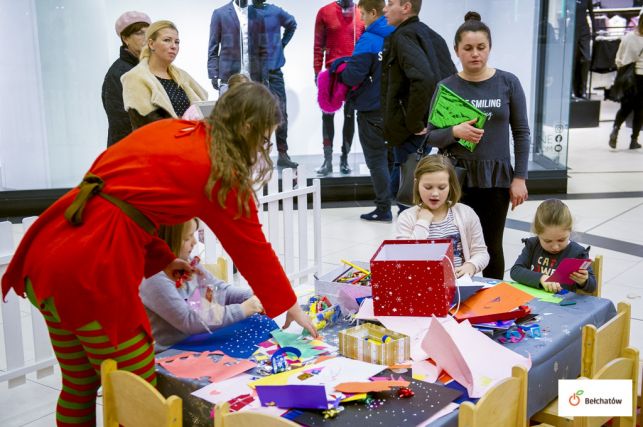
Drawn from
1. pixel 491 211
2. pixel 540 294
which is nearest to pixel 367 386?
pixel 540 294

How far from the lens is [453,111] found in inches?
143

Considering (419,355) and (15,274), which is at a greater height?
(15,274)

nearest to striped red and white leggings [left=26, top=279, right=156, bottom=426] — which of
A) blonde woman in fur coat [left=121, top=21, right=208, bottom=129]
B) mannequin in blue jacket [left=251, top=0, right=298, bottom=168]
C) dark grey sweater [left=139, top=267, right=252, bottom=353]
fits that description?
dark grey sweater [left=139, top=267, right=252, bottom=353]

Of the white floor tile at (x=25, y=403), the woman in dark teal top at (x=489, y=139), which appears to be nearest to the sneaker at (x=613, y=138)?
the woman in dark teal top at (x=489, y=139)

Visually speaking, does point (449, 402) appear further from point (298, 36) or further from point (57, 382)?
point (298, 36)

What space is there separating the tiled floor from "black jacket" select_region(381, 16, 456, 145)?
1.05 meters

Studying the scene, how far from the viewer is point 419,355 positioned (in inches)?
88.6

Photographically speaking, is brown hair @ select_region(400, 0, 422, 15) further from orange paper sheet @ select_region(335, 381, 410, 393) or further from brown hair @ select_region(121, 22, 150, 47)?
orange paper sheet @ select_region(335, 381, 410, 393)

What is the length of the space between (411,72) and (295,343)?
2.73 m

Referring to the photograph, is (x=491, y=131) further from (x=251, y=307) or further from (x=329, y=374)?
(x=329, y=374)

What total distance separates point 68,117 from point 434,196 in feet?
15.4

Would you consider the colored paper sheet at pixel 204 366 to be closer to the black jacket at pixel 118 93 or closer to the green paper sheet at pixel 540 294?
the green paper sheet at pixel 540 294

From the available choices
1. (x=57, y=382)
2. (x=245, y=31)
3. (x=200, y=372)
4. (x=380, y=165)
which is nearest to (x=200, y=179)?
(x=200, y=372)

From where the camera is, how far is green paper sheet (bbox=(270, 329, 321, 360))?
2.28m
